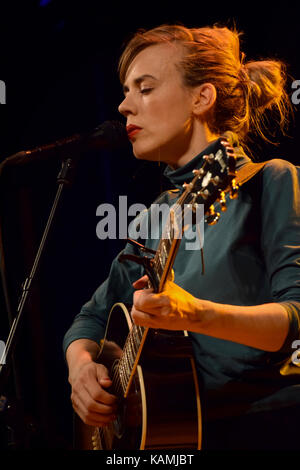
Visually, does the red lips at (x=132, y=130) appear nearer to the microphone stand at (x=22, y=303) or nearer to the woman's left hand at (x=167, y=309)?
the microphone stand at (x=22, y=303)

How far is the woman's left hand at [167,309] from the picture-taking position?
98cm

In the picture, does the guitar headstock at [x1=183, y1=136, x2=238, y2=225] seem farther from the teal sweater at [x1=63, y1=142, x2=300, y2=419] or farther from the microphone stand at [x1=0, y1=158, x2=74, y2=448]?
the microphone stand at [x1=0, y1=158, x2=74, y2=448]

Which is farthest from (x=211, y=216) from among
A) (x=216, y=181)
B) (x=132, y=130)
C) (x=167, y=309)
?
(x=132, y=130)

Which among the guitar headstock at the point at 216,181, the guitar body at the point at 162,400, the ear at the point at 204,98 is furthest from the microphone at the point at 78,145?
the guitar body at the point at 162,400

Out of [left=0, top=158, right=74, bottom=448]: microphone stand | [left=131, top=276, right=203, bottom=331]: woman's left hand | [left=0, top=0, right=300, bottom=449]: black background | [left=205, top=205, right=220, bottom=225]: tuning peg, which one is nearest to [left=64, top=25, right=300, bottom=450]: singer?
[left=131, top=276, right=203, bottom=331]: woman's left hand

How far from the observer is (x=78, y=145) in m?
1.61

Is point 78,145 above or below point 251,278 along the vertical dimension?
above

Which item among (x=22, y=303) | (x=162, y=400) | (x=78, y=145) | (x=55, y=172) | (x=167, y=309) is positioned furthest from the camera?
(x=55, y=172)

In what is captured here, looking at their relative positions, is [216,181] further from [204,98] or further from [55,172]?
[55,172]

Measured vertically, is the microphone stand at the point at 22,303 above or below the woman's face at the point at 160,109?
below

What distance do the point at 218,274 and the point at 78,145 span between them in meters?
0.67

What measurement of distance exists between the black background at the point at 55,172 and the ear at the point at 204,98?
1199 millimetres

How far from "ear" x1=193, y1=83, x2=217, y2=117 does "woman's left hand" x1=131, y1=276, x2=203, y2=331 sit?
791mm

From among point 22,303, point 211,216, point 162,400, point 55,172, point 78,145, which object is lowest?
point 162,400
